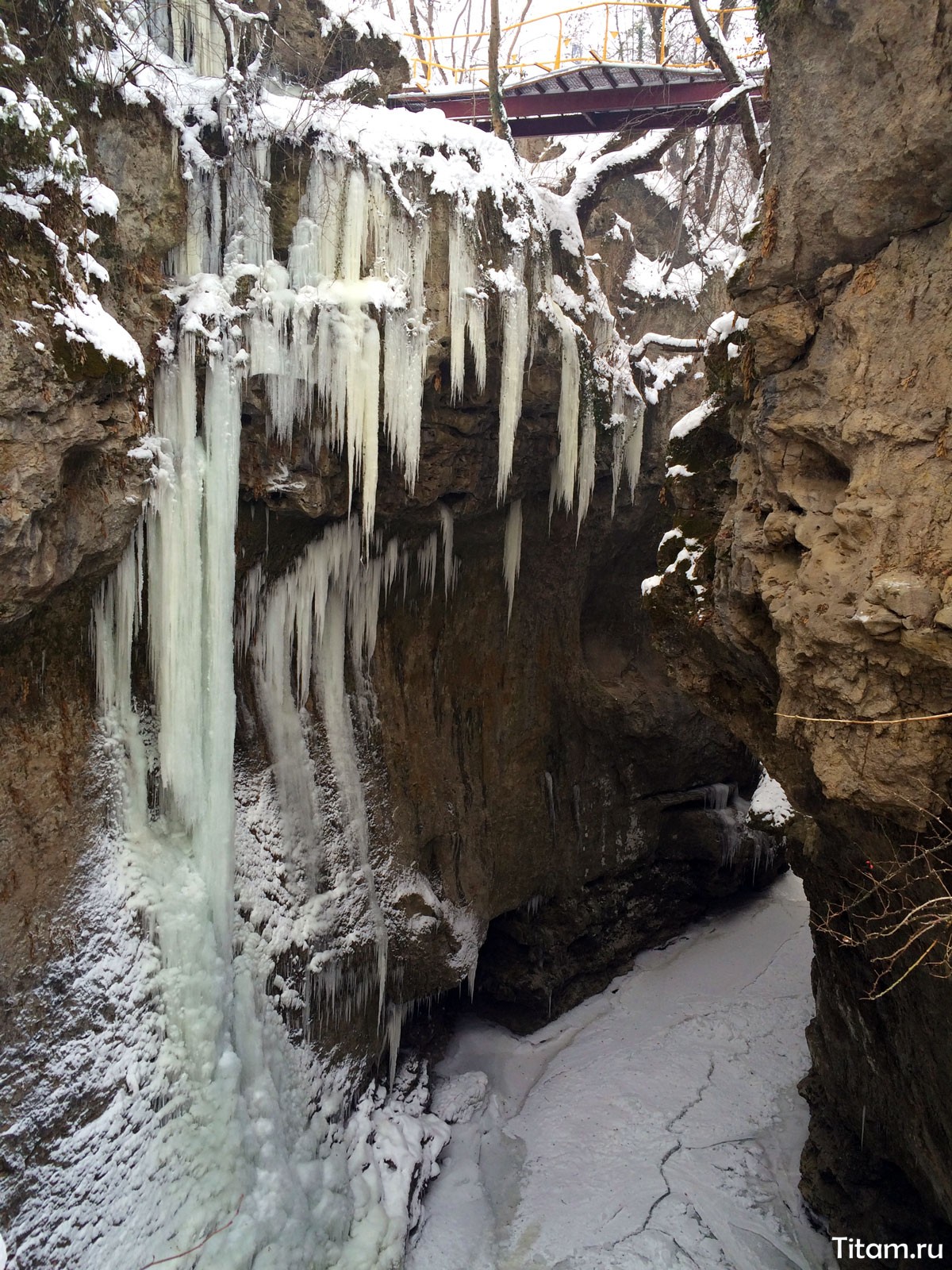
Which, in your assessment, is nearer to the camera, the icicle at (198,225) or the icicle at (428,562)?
the icicle at (198,225)

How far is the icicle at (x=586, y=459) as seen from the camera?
8281 millimetres

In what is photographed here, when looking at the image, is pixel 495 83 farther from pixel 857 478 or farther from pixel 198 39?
pixel 857 478

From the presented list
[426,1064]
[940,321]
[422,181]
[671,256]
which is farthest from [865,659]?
[671,256]

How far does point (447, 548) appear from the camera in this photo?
8.30m

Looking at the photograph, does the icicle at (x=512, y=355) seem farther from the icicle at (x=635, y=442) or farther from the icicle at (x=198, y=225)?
the icicle at (x=198, y=225)

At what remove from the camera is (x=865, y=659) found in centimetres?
415

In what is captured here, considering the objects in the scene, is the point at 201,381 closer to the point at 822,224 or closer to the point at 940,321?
the point at 822,224

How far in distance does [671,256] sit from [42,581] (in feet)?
32.5

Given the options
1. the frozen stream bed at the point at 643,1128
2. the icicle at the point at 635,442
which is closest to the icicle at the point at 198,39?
the icicle at the point at 635,442

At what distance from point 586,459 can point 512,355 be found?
157 cm

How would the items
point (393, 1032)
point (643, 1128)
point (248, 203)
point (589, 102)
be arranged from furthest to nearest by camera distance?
point (589, 102)
point (393, 1032)
point (643, 1128)
point (248, 203)

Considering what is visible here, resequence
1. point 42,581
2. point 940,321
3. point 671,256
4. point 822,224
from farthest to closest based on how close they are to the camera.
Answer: point 671,256
point 42,581
point 822,224
point 940,321

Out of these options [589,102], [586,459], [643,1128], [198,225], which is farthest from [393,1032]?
[589,102]
